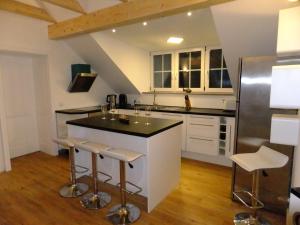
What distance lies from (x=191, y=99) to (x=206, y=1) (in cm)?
243

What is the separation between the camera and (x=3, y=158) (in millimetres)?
3424

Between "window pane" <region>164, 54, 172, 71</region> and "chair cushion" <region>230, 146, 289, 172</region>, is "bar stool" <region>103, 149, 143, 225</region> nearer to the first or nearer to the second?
"chair cushion" <region>230, 146, 289, 172</region>

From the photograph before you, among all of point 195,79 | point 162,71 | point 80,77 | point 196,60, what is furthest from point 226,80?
point 80,77

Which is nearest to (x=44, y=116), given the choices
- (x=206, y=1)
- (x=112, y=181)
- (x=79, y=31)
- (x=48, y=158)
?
(x=48, y=158)

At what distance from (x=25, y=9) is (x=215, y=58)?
138 inches

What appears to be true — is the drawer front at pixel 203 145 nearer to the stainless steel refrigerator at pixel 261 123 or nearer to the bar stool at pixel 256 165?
the stainless steel refrigerator at pixel 261 123

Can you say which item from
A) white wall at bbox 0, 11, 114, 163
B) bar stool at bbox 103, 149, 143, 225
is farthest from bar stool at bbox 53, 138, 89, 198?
white wall at bbox 0, 11, 114, 163

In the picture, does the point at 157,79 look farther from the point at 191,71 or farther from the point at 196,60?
the point at 196,60

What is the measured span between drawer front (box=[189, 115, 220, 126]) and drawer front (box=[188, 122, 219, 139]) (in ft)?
0.14

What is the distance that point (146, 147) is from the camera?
231 cm

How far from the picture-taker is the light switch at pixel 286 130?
5.78 feet

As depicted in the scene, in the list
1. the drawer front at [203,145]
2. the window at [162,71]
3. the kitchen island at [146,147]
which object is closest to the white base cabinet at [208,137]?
the drawer front at [203,145]

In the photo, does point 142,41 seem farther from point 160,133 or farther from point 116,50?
point 160,133

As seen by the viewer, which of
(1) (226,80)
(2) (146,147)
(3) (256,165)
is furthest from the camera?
(1) (226,80)
